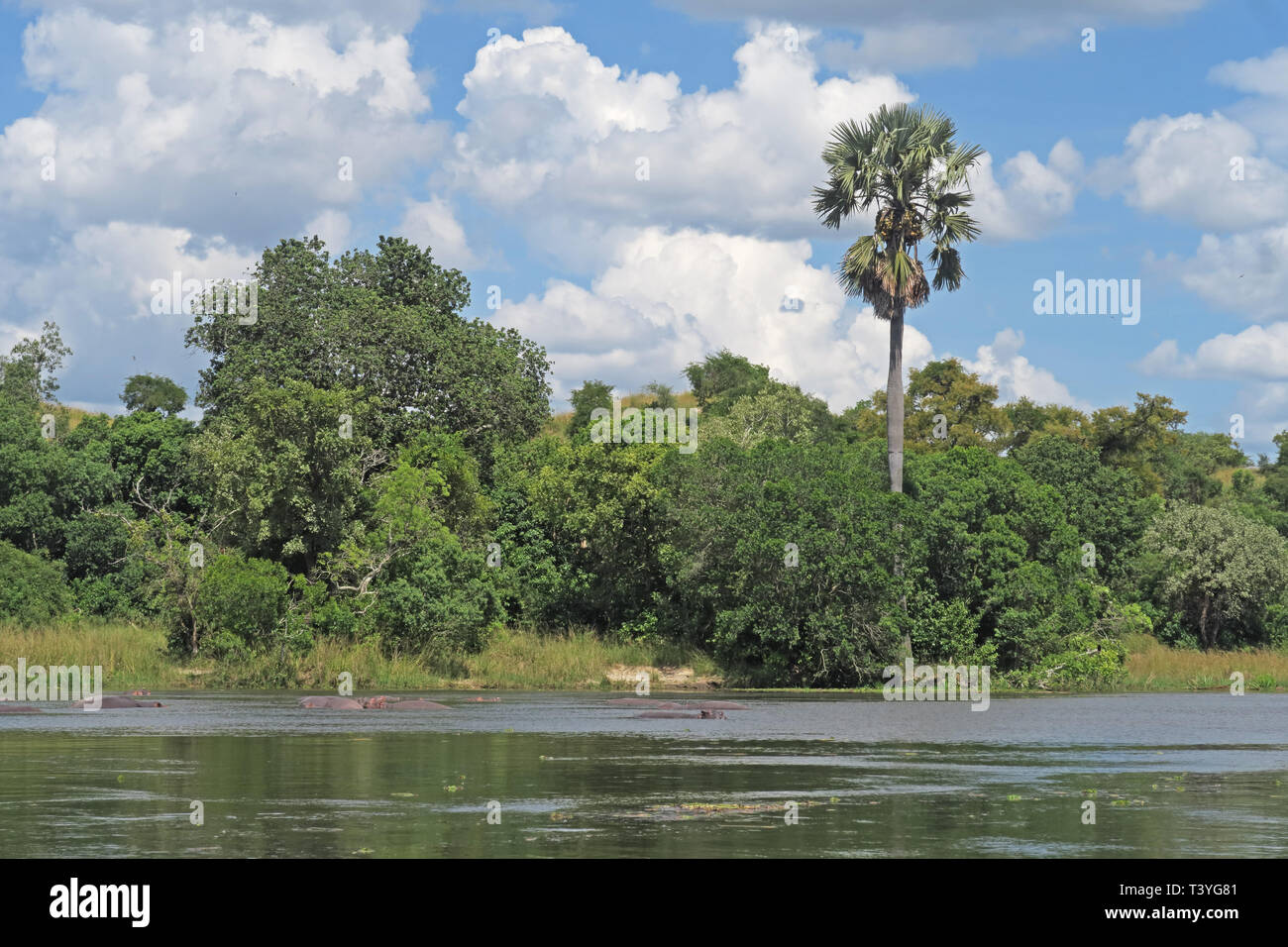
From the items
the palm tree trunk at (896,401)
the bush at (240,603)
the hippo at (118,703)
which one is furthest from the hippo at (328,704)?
the palm tree trunk at (896,401)

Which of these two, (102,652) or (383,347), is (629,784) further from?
(383,347)

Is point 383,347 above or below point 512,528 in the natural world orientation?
above

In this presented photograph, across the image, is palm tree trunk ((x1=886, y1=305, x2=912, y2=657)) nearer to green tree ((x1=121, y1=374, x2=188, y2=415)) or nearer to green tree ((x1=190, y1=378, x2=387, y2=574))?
green tree ((x1=190, y1=378, x2=387, y2=574))

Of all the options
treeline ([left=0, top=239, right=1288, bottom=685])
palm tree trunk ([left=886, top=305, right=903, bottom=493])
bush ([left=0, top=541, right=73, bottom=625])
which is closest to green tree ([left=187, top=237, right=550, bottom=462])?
treeline ([left=0, top=239, right=1288, bottom=685])

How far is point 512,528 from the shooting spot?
62.1 m

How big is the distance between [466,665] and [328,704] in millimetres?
12648

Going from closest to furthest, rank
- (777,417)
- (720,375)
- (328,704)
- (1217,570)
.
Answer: (328,704) < (1217,570) < (777,417) < (720,375)

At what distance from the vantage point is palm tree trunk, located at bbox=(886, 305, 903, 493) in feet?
186

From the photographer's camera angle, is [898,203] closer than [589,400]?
Yes

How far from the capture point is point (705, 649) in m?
57.5

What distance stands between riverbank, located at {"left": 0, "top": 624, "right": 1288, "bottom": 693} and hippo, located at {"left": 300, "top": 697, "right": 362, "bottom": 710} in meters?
7.64

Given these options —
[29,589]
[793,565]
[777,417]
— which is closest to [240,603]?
[29,589]

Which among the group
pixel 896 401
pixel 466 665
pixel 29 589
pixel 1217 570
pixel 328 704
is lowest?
pixel 328 704
